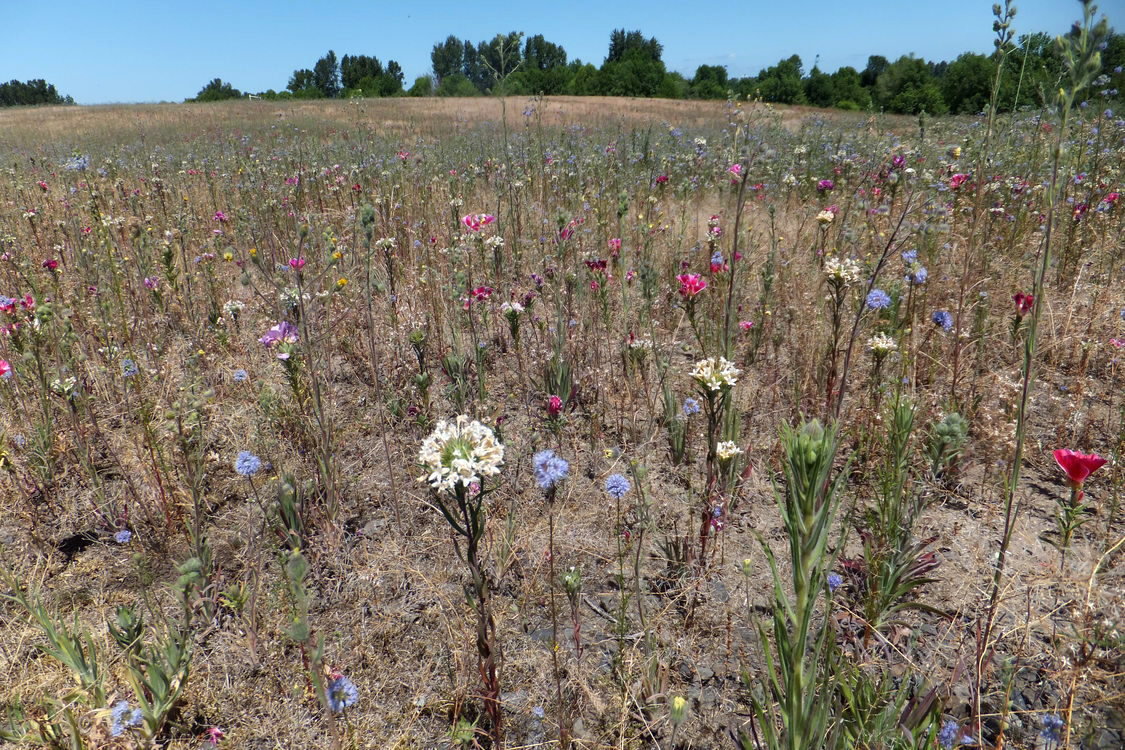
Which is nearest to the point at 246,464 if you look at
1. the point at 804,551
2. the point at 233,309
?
the point at 233,309

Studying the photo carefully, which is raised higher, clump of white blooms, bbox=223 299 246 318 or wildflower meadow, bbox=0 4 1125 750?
clump of white blooms, bbox=223 299 246 318

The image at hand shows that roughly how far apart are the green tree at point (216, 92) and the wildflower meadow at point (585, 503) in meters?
51.4

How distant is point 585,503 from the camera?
8.21ft

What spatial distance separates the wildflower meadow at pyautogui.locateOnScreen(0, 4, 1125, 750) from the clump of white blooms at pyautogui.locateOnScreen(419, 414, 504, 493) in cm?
1

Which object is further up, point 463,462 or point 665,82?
point 665,82

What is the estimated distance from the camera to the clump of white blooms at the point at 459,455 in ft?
4.30

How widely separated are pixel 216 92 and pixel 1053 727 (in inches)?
2501

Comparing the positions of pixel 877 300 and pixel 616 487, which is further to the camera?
pixel 877 300

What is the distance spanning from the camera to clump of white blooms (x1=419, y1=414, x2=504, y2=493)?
131cm

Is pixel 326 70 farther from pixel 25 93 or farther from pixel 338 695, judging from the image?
pixel 338 695

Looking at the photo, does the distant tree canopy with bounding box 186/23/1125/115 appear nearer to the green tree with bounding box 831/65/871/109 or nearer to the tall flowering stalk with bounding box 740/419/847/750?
the green tree with bounding box 831/65/871/109

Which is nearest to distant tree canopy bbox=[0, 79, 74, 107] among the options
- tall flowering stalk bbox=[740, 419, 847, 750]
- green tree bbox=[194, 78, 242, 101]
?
green tree bbox=[194, 78, 242, 101]

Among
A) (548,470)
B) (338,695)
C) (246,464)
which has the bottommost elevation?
(338,695)

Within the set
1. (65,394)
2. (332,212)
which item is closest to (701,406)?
(65,394)
